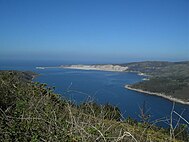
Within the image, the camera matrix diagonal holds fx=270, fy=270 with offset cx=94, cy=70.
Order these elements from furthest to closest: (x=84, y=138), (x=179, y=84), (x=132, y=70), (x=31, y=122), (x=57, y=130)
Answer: (x=132, y=70)
(x=179, y=84)
(x=31, y=122)
(x=57, y=130)
(x=84, y=138)

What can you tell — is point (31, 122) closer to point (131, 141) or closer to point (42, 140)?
point (42, 140)

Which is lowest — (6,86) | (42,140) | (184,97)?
(184,97)

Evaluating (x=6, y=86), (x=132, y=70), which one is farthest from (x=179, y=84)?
(x=6, y=86)

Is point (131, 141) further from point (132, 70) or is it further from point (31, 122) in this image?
point (132, 70)

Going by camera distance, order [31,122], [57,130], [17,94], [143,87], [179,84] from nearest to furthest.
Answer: [57,130]
[31,122]
[17,94]
[143,87]
[179,84]

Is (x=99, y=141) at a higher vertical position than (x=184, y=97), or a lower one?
higher

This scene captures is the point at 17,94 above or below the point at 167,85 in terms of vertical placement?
above

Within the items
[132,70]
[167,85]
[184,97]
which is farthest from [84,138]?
[132,70]

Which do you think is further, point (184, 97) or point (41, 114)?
point (184, 97)

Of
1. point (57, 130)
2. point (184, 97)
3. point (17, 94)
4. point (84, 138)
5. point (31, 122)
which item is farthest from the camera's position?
point (184, 97)
